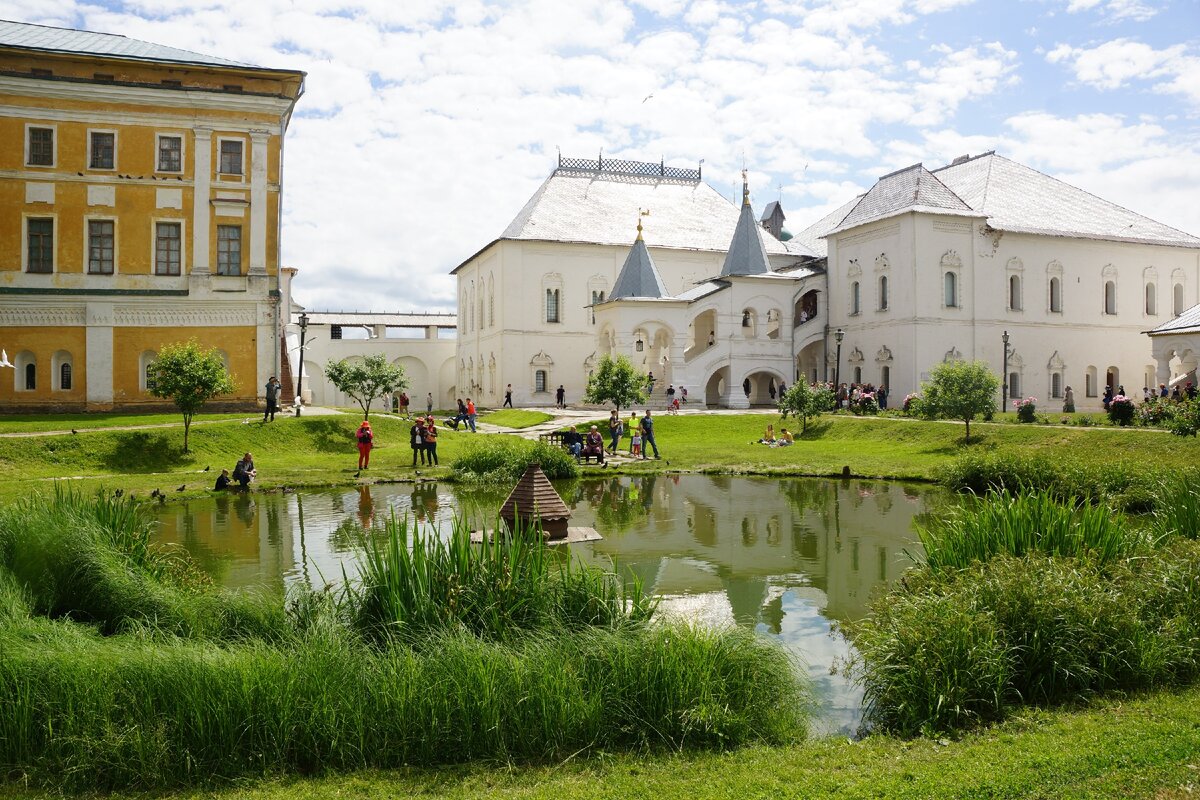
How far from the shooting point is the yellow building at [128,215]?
99.9 feet

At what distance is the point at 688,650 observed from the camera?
6.93 metres

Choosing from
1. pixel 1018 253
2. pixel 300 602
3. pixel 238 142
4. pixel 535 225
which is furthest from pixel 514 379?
pixel 300 602

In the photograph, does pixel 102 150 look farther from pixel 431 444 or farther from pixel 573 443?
pixel 573 443

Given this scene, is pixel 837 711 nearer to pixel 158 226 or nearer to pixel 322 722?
pixel 322 722

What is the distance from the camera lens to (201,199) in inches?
1251

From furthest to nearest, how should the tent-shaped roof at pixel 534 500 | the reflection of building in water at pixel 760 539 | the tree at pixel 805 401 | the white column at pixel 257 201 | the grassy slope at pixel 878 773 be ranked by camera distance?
the tree at pixel 805 401
the white column at pixel 257 201
the tent-shaped roof at pixel 534 500
the reflection of building in water at pixel 760 539
the grassy slope at pixel 878 773

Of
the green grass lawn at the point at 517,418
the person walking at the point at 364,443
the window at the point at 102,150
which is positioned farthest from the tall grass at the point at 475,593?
the window at the point at 102,150

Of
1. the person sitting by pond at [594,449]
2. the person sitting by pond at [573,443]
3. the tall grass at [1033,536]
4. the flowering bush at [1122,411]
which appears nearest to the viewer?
the tall grass at [1033,536]

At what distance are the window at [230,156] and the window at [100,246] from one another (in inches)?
162

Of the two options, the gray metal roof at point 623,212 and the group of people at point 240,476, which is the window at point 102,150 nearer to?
the group of people at point 240,476

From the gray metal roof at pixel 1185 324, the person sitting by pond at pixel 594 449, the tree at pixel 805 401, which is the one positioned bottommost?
the person sitting by pond at pixel 594 449

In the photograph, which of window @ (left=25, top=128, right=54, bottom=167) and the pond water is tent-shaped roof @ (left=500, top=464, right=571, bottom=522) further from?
window @ (left=25, top=128, right=54, bottom=167)

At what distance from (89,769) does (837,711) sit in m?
5.27

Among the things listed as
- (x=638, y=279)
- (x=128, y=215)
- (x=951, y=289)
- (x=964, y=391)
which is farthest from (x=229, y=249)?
(x=951, y=289)
